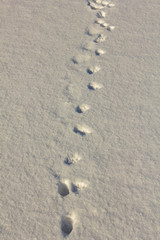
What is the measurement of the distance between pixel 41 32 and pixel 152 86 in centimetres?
80

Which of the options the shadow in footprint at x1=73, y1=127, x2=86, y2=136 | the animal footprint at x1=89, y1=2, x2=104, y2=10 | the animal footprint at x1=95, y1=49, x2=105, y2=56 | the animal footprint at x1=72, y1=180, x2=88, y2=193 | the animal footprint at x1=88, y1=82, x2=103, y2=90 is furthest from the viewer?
the animal footprint at x1=89, y1=2, x2=104, y2=10

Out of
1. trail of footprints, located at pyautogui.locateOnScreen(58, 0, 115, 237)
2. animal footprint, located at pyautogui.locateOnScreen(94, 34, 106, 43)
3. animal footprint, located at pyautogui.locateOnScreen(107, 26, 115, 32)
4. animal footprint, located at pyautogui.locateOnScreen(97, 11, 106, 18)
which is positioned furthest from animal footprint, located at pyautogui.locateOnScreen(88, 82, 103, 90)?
animal footprint, located at pyautogui.locateOnScreen(97, 11, 106, 18)

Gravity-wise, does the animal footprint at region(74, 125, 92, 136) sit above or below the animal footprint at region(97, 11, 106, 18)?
below

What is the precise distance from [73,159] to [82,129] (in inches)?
6.7

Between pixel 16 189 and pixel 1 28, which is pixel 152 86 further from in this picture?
pixel 1 28

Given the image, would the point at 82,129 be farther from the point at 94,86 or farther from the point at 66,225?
the point at 66,225

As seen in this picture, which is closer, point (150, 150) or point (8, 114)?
point (150, 150)

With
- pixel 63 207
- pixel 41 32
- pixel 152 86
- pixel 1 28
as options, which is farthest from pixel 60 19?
pixel 63 207

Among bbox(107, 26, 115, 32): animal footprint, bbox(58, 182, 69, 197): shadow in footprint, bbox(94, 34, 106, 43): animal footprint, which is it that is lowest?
bbox(58, 182, 69, 197): shadow in footprint

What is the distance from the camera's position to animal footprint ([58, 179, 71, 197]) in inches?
44.6

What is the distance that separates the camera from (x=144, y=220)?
1.07m

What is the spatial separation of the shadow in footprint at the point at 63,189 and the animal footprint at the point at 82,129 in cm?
27

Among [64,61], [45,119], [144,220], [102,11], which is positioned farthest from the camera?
[102,11]

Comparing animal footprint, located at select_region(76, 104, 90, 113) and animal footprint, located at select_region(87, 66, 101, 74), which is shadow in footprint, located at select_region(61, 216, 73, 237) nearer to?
animal footprint, located at select_region(76, 104, 90, 113)
